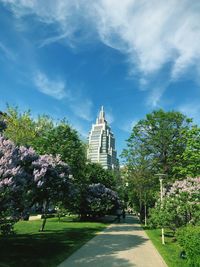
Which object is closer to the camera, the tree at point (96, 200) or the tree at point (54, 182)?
the tree at point (54, 182)

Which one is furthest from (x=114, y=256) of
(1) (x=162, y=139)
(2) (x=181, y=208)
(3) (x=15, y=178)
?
(1) (x=162, y=139)

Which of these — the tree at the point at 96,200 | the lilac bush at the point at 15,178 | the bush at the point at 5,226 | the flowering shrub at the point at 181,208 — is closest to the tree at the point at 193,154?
the flowering shrub at the point at 181,208

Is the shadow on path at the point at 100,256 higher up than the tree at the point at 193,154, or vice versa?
Answer: the tree at the point at 193,154

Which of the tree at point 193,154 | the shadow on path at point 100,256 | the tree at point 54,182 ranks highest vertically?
the tree at point 193,154

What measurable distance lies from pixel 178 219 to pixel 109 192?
2456 centimetres

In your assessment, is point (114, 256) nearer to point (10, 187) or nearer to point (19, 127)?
point (10, 187)

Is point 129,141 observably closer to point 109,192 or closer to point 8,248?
point 109,192

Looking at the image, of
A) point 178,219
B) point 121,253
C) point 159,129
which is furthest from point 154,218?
point 159,129

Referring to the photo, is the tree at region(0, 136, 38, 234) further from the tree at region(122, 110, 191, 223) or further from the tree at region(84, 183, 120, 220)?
the tree at region(84, 183, 120, 220)

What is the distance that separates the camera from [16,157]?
13.0 metres

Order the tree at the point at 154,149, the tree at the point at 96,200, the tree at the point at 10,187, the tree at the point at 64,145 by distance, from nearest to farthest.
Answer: the tree at the point at 10,187 → the tree at the point at 64,145 → the tree at the point at 154,149 → the tree at the point at 96,200

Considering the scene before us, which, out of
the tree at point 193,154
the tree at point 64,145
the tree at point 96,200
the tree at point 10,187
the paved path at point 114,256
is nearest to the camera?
the tree at point 10,187

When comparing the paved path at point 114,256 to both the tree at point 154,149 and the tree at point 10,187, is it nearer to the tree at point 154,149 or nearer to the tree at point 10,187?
the tree at point 10,187

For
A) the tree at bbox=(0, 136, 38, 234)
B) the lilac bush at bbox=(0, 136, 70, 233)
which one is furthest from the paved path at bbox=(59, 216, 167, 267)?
the lilac bush at bbox=(0, 136, 70, 233)
